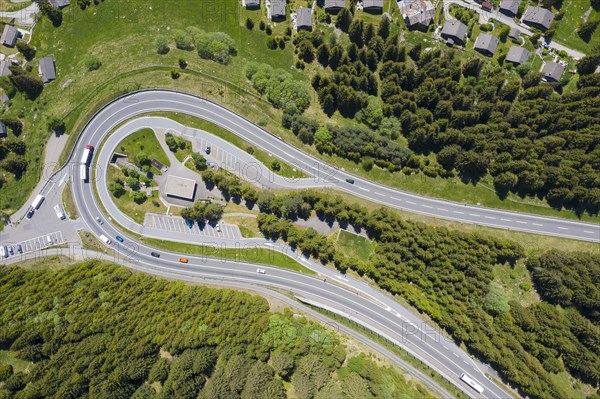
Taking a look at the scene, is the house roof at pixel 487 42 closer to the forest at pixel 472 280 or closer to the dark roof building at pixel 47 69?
the forest at pixel 472 280

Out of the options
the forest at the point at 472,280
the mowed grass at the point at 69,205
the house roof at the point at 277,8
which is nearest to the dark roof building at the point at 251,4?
the house roof at the point at 277,8

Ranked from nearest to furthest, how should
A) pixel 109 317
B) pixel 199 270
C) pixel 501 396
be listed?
pixel 109 317 < pixel 501 396 < pixel 199 270

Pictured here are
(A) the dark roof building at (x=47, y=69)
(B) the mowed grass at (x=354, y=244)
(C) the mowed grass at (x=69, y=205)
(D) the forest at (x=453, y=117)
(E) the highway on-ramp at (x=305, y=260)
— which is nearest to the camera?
(E) the highway on-ramp at (x=305, y=260)

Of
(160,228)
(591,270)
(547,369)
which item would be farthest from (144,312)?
(591,270)

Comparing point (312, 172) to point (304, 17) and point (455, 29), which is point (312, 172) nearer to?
point (304, 17)

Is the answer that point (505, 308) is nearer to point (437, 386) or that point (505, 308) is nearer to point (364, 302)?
point (437, 386)

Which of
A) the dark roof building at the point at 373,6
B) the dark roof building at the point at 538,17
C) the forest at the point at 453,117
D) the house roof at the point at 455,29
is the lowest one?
the forest at the point at 453,117
